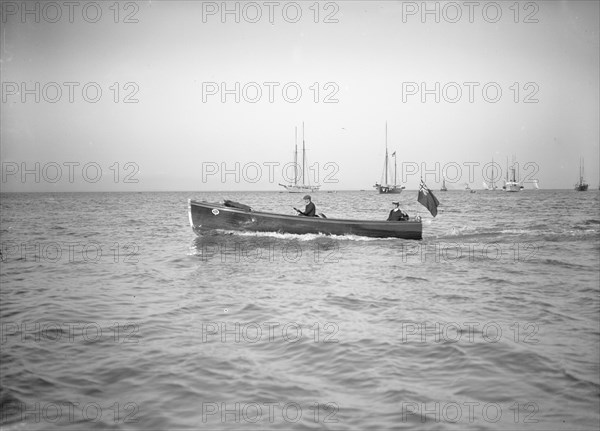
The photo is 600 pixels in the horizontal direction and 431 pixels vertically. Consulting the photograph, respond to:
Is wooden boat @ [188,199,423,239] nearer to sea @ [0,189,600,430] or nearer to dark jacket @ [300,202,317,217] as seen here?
dark jacket @ [300,202,317,217]

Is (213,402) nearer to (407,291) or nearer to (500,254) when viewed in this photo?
(407,291)

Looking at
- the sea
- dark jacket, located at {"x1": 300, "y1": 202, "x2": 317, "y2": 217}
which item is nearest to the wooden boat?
dark jacket, located at {"x1": 300, "y1": 202, "x2": 317, "y2": 217}

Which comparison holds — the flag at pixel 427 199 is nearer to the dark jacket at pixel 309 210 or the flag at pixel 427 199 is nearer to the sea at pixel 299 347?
the dark jacket at pixel 309 210

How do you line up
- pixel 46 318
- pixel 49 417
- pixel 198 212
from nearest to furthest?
pixel 49 417 < pixel 46 318 < pixel 198 212

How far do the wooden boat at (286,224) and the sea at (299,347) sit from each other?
19.8 ft

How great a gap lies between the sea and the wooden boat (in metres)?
6.02

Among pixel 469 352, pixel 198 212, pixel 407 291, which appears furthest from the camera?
pixel 198 212

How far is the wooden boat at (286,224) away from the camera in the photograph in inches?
835

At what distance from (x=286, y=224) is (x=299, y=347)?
14.3 m

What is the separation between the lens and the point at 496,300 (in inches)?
412

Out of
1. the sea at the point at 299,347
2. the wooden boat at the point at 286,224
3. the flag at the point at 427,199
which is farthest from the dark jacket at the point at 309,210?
the sea at the point at 299,347

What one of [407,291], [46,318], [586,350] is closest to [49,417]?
[46,318]

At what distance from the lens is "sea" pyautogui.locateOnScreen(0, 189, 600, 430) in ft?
16.4

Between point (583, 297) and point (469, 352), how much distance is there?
228 inches
